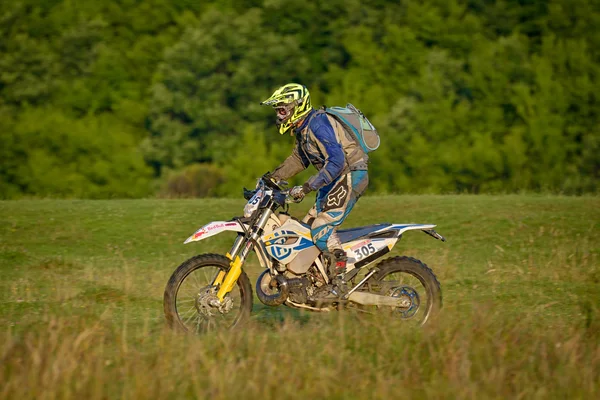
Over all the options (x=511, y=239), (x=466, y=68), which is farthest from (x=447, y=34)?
(x=511, y=239)

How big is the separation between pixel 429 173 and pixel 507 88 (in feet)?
33.2

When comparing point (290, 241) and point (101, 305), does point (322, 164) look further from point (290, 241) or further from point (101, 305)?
point (101, 305)

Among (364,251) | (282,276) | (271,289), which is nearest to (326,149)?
(364,251)

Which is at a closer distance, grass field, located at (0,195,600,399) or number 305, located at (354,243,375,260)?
grass field, located at (0,195,600,399)

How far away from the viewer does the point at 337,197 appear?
30.7ft

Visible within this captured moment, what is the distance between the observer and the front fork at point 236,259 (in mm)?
9008

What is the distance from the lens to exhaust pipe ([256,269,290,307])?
9172mm

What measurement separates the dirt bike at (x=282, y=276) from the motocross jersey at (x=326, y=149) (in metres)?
0.36

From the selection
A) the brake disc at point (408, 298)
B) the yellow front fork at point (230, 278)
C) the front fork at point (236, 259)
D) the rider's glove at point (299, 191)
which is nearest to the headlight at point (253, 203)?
the front fork at point (236, 259)

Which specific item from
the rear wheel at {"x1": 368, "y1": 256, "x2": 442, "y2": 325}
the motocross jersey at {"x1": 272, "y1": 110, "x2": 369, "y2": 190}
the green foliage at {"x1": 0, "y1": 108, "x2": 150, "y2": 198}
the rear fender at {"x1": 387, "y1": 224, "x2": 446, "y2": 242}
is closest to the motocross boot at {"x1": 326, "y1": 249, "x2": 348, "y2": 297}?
the rear wheel at {"x1": 368, "y1": 256, "x2": 442, "y2": 325}

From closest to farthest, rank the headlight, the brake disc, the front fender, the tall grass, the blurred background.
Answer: the tall grass < the front fender < the headlight < the brake disc < the blurred background

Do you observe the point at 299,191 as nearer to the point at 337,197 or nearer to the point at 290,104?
the point at 337,197

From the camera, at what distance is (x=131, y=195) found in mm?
65750

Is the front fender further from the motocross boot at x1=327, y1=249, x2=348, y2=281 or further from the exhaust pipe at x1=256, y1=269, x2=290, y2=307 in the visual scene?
the motocross boot at x1=327, y1=249, x2=348, y2=281
